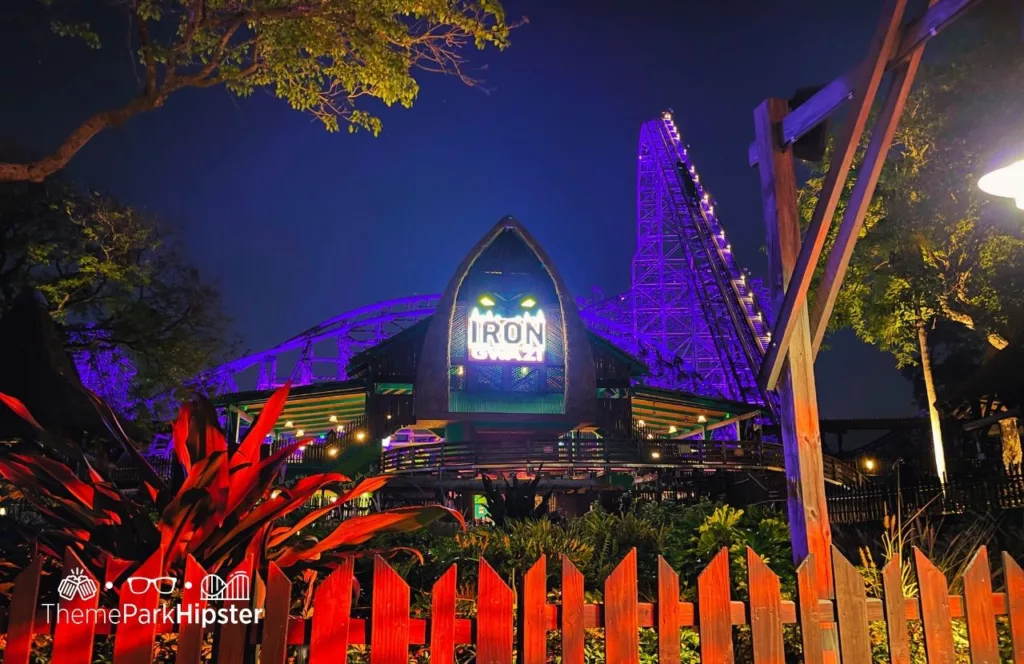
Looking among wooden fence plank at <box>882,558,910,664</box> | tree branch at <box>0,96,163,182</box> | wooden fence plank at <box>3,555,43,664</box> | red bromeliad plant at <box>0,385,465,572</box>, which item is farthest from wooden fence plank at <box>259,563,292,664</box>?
tree branch at <box>0,96,163,182</box>

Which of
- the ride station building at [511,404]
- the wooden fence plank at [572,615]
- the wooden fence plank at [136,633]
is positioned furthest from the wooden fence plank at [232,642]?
the ride station building at [511,404]

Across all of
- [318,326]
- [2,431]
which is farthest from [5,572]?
[318,326]

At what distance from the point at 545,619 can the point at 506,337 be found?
2214 centimetres

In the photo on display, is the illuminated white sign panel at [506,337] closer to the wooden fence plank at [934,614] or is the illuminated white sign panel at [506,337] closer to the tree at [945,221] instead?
the tree at [945,221]

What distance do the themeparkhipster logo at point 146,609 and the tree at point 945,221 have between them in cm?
1367

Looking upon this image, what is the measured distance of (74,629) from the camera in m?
2.72

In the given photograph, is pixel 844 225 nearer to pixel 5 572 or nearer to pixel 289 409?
pixel 5 572

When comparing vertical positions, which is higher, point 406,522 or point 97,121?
point 97,121

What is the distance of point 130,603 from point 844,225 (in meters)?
4.23

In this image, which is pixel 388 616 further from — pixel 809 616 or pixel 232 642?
pixel 809 616

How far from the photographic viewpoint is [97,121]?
360 inches

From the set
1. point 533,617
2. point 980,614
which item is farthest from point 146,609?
point 980,614

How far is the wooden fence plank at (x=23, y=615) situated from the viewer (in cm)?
274

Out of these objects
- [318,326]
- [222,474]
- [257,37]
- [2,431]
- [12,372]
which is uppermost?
[318,326]
